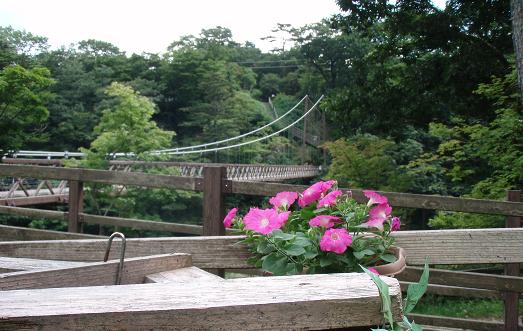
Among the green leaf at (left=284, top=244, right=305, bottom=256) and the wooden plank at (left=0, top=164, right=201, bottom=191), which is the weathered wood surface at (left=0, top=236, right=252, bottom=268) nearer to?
the green leaf at (left=284, top=244, right=305, bottom=256)

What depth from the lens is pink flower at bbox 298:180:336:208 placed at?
2.93 feet

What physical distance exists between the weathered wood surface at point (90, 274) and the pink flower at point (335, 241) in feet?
0.86

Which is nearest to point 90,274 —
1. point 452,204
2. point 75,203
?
point 452,204

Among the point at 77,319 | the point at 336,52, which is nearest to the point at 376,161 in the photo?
the point at 77,319

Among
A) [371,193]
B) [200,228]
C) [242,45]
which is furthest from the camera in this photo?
[242,45]

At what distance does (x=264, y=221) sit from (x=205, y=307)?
329mm

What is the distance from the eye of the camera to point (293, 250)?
756mm

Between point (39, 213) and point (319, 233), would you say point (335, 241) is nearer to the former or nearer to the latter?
point (319, 233)

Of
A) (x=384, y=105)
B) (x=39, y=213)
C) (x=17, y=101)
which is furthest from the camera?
(x=17, y=101)

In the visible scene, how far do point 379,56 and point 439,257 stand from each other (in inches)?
295

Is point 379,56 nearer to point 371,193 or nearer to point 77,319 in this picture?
point 371,193

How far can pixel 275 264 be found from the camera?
2.51ft

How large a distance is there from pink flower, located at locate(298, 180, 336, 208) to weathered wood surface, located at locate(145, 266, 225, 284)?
0.21 meters

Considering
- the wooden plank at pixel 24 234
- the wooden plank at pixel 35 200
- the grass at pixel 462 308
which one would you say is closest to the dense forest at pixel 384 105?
the grass at pixel 462 308
